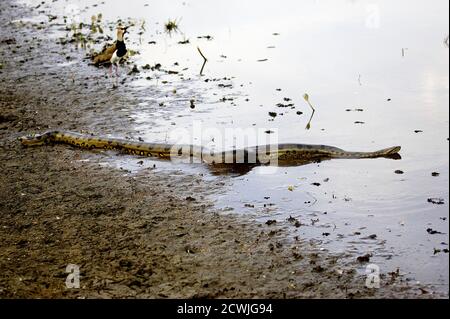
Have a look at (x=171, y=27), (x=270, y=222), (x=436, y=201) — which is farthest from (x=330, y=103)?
(x=171, y=27)

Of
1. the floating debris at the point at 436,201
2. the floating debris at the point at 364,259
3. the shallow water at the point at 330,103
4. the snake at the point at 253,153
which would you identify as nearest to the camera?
the floating debris at the point at 364,259

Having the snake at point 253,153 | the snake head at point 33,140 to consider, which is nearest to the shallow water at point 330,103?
the snake at point 253,153

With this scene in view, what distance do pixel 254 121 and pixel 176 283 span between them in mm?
5754

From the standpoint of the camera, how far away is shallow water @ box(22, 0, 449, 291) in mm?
6488

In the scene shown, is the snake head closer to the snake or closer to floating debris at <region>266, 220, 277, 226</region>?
the snake

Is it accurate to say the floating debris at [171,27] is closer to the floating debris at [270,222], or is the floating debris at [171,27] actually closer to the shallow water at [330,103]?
the shallow water at [330,103]

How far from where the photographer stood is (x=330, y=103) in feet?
37.3

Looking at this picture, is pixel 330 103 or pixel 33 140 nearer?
pixel 33 140

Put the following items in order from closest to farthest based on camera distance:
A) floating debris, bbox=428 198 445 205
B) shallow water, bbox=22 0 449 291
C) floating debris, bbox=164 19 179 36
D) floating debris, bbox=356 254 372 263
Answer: floating debris, bbox=356 254 372 263, shallow water, bbox=22 0 449 291, floating debris, bbox=428 198 445 205, floating debris, bbox=164 19 179 36

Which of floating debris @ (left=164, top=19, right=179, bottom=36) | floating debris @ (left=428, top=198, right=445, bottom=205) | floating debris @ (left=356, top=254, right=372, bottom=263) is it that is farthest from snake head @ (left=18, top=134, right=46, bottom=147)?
floating debris @ (left=164, top=19, right=179, bottom=36)

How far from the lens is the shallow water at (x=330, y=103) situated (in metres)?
6.49

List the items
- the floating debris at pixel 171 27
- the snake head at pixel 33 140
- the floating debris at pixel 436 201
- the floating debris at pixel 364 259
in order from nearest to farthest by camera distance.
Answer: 1. the floating debris at pixel 364 259
2. the floating debris at pixel 436 201
3. the snake head at pixel 33 140
4. the floating debris at pixel 171 27

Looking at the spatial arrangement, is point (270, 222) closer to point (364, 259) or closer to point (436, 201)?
point (364, 259)
